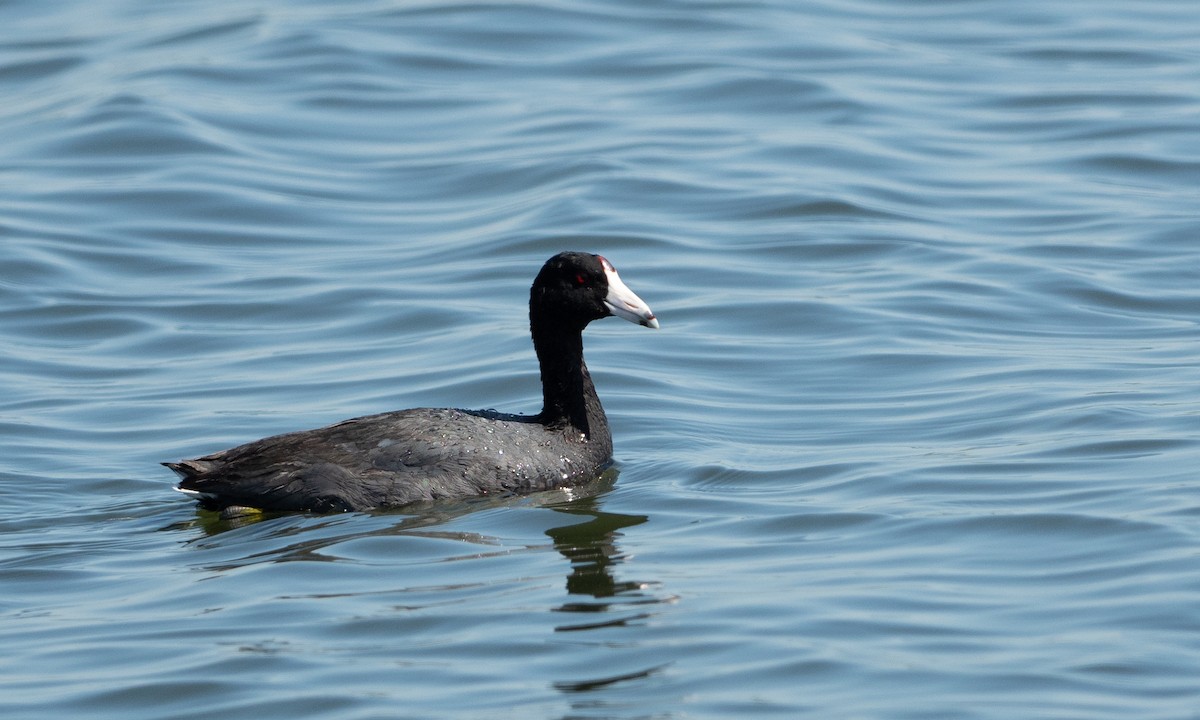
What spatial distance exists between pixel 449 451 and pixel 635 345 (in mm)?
4238

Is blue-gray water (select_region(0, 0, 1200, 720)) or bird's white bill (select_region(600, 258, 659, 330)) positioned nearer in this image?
blue-gray water (select_region(0, 0, 1200, 720))

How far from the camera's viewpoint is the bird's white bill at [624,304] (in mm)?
10648

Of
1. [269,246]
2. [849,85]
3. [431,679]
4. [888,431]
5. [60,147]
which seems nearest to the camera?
[431,679]

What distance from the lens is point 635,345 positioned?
14.2 m

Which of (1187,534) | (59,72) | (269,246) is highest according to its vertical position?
(59,72)

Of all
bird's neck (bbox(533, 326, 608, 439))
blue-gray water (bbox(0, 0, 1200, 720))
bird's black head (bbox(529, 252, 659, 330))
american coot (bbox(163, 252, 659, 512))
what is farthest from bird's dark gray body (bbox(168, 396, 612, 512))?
bird's black head (bbox(529, 252, 659, 330))

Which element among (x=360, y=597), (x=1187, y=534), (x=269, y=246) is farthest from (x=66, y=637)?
(x=269, y=246)

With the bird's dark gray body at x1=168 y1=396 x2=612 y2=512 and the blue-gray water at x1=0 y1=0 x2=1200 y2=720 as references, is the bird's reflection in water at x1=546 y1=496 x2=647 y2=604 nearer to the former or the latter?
the blue-gray water at x1=0 y1=0 x2=1200 y2=720

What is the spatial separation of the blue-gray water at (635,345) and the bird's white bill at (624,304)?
0.89 metres

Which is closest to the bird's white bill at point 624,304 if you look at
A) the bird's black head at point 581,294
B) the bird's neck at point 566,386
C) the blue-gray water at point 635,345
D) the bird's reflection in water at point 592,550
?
the bird's black head at point 581,294

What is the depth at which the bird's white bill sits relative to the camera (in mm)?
10648

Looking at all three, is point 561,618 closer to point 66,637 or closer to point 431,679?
point 431,679

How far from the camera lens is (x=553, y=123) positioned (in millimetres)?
19641

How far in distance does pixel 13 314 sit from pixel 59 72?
710 centimetres
